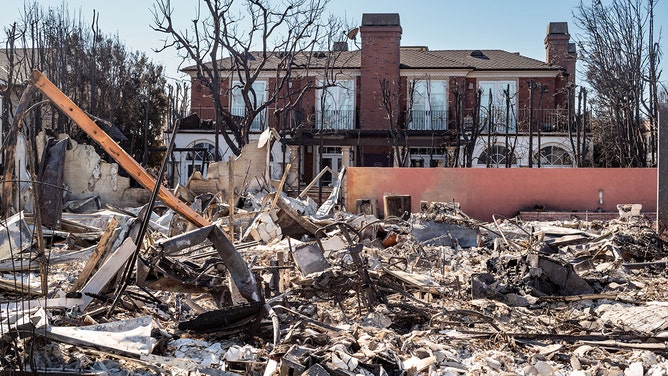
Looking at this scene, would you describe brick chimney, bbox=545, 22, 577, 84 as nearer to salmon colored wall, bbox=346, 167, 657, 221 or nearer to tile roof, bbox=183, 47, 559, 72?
tile roof, bbox=183, 47, 559, 72

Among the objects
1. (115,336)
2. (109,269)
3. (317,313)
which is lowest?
(317,313)

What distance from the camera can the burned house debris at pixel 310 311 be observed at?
4566 mm

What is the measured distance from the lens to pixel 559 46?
32.8m

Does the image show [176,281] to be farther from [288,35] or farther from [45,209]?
[288,35]


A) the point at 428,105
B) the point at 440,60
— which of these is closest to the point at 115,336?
the point at 428,105

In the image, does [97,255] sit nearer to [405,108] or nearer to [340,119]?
[340,119]

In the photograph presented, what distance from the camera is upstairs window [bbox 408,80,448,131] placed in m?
29.6

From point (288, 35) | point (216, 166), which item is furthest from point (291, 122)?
point (216, 166)

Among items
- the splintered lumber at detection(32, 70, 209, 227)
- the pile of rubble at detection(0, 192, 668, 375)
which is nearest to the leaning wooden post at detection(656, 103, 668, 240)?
the pile of rubble at detection(0, 192, 668, 375)

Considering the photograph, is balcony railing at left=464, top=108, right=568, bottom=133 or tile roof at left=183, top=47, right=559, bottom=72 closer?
balcony railing at left=464, top=108, right=568, bottom=133

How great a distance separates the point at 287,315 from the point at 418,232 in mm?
6340

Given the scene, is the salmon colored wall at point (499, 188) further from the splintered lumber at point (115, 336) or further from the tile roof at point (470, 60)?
the tile roof at point (470, 60)

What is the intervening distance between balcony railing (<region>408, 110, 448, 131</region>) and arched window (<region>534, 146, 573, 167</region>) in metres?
4.44

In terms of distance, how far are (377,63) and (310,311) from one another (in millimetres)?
24245
